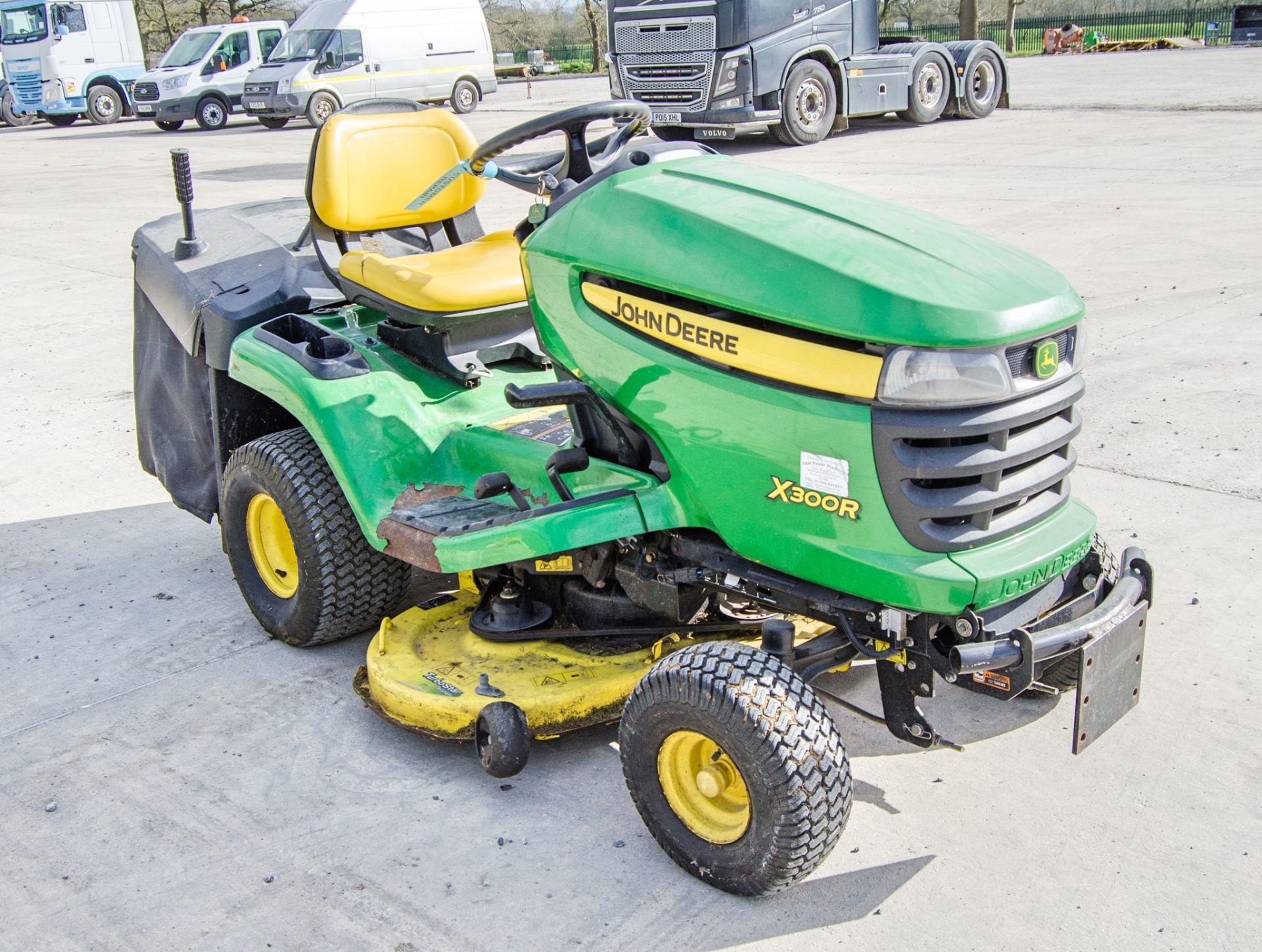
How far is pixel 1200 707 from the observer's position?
10.3 ft

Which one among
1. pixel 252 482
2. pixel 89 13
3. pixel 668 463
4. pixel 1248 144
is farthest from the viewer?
pixel 89 13

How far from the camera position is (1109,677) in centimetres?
252

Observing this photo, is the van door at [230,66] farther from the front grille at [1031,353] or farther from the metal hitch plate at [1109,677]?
the metal hitch plate at [1109,677]

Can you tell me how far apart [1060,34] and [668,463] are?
109 feet

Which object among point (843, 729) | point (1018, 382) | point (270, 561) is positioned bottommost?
point (843, 729)

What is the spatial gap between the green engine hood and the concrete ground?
1122 millimetres

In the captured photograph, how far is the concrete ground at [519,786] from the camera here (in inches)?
98.7

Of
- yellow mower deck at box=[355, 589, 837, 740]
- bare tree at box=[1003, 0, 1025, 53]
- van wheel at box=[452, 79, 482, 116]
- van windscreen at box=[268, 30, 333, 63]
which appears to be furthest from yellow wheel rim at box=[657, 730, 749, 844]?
bare tree at box=[1003, 0, 1025, 53]

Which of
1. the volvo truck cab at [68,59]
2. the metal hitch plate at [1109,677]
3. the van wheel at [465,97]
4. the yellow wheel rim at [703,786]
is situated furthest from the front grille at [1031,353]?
the volvo truck cab at [68,59]

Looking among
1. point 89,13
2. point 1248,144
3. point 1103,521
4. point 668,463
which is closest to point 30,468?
point 668,463

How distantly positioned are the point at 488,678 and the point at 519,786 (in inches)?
10.6

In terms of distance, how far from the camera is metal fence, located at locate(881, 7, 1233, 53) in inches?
1351

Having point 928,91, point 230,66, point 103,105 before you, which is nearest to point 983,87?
point 928,91

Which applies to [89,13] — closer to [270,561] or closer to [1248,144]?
[1248,144]
